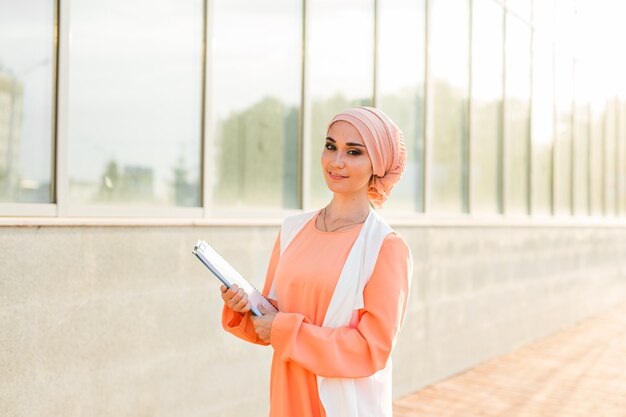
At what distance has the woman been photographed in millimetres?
2213

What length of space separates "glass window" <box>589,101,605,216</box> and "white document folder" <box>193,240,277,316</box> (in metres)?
13.4

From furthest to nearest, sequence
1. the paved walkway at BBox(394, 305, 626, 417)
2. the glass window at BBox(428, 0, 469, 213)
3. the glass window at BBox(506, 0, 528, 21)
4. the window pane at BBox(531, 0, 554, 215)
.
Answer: the window pane at BBox(531, 0, 554, 215), the glass window at BBox(506, 0, 528, 21), the glass window at BBox(428, 0, 469, 213), the paved walkway at BBox(394, 305, 626, 417)

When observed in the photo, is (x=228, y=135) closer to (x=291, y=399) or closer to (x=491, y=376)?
(x=291, y=399)

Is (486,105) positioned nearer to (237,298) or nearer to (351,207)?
(351,207)

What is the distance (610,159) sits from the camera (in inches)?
639

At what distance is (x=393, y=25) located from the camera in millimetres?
7703

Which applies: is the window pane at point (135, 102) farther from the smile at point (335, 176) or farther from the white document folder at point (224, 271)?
the smile at point (335, 176)

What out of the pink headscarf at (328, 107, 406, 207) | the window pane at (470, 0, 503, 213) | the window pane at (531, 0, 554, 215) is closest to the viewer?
the pink headscarf at (328, 107, 406, 207)

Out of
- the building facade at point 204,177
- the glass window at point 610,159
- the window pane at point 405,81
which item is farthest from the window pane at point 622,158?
the window pane at point 405,81

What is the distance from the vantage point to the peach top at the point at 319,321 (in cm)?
221

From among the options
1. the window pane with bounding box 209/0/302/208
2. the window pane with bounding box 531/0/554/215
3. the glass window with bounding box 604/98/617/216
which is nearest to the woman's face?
the window pane with bounding box 209/0/302/208

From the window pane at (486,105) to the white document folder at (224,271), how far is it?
7239mm

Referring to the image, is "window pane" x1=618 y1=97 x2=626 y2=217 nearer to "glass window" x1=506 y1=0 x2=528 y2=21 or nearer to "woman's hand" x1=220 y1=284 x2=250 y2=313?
"glass window" x1=506 y1=0 x2=528 y2=21

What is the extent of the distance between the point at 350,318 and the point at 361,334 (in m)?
0.06
